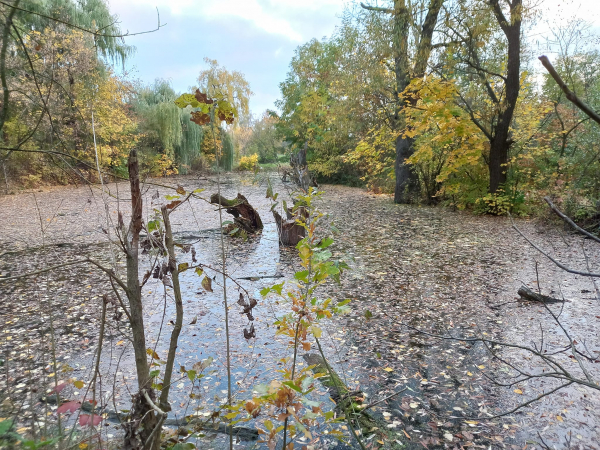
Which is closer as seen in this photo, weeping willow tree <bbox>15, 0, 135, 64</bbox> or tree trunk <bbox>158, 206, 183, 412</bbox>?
tree trunk <bbox>158, 206, 183, 412</bbox>

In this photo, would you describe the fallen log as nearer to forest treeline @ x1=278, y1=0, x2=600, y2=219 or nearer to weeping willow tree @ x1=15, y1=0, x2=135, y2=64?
forest treeline @ x1=278, y1=0, x2=600, y2=219

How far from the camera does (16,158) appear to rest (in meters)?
13.6

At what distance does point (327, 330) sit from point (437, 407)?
1.28 meters

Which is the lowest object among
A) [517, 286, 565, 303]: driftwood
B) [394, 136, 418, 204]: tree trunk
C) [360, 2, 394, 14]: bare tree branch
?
[517, 286, 565, 303]: driftwood

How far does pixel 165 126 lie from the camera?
1983cm

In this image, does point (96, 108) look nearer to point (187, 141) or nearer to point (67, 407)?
point (187, 141)

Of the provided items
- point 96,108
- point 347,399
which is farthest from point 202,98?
point 96,108

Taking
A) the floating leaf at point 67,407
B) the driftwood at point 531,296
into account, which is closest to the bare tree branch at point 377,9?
the driftwood at point 531,296

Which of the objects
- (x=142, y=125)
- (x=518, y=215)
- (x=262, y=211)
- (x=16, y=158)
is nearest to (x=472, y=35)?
(x=518, y=215)

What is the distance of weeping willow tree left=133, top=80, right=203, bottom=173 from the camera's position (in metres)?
19.8

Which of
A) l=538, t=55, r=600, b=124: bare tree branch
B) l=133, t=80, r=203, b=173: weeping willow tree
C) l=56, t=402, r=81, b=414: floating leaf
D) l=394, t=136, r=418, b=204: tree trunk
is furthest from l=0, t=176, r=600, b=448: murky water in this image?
l=133, t=80, r=203, b=173: weeping willow tree

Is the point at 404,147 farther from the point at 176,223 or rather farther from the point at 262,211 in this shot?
the point at 176,223

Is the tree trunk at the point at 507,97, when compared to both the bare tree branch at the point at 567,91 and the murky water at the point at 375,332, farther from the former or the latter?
the bare tree branch at the point at 567,91

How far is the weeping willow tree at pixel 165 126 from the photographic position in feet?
65.0
